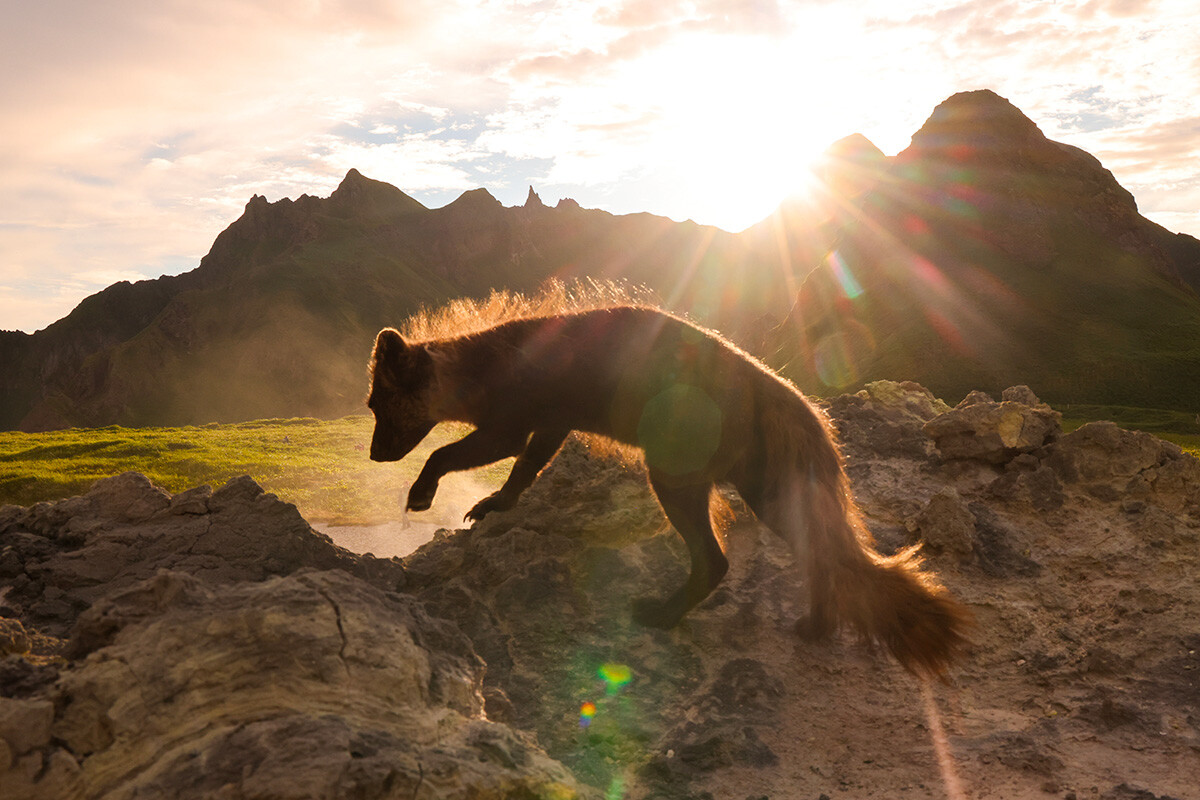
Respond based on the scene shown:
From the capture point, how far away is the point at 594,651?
5.19 metres

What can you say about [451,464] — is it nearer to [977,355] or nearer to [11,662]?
[11,662]

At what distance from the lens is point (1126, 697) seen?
445 cm

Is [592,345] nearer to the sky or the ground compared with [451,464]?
nearer to the sky

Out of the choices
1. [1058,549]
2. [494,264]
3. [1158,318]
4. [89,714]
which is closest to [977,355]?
[1158,318]

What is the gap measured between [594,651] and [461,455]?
186 cm

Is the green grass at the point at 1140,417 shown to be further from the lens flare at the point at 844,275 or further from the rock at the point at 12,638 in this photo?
the rock at the point at 12,638

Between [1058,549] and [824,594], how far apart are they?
3.23 metres

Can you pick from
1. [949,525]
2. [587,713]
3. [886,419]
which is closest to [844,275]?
[886,419]

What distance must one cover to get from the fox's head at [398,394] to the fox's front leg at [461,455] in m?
0.50

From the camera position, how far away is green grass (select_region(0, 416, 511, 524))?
13.1m

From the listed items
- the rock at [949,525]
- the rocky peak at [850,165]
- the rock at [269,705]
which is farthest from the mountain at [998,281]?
the rock at [269,705]

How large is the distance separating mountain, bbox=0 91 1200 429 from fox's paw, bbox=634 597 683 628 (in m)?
64.9

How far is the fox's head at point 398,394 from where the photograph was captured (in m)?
5.72

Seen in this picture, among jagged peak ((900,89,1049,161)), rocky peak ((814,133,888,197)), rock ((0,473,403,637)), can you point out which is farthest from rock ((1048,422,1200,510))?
rocky peak ((814,133,888,197))
